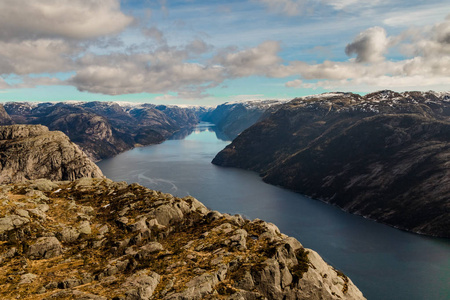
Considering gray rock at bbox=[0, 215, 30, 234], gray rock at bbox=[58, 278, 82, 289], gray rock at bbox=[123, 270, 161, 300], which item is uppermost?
gray rock at bbox=[0, 215, 30, 234]

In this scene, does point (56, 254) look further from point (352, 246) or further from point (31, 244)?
point (352, 246)

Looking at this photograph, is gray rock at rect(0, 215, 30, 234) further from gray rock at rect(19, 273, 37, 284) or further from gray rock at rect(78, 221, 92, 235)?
gray rock at rect(19, 273, 37, 284)

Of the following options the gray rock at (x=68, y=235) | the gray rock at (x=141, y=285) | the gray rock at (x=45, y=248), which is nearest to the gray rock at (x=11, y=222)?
the gray rock at (x=45, y=248)

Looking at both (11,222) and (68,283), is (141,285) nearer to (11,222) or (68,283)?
(68,283)

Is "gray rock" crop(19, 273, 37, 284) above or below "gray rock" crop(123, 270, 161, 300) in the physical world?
below

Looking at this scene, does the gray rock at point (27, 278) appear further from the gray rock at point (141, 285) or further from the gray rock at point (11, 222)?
the gray rock at point (141, 285)

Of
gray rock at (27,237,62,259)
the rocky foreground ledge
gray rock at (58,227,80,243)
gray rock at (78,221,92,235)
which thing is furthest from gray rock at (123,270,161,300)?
gray rock at (78,221,92,235)
